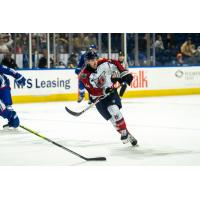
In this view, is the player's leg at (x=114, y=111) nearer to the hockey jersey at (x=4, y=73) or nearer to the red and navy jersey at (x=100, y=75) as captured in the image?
the red and navy jersey at (x=100, y=75)

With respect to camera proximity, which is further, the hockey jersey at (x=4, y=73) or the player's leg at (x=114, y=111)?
the hockey jersey at (x=4, y=73)

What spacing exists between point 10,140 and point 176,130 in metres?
2.00

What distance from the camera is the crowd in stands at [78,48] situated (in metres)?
11.2

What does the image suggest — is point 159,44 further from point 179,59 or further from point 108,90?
point 108,90

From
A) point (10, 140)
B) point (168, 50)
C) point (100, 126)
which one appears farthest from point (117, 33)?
point (10, 140)

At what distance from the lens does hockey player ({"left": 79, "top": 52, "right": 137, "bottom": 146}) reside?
5.37 m

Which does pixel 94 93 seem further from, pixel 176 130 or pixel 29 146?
pixel 176 130

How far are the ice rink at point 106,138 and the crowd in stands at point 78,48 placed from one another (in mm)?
1549

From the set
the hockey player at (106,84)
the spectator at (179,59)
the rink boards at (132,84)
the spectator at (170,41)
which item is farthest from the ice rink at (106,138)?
the spectator at (170,41)

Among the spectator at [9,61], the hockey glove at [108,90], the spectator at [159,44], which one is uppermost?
the spectator at [159,44]

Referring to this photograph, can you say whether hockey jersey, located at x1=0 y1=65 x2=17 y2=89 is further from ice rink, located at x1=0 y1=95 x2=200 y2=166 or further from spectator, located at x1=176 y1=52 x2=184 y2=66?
spectator, located at x1=176 y1=52 x2=184 y2=66

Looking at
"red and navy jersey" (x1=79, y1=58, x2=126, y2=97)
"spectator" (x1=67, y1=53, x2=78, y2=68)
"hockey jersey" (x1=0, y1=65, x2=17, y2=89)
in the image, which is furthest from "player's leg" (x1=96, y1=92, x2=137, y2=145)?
"spectator" (x1=67, y1=53, x2=78, y2=68)

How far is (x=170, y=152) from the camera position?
5312mm

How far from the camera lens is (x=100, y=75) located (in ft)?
17.8
